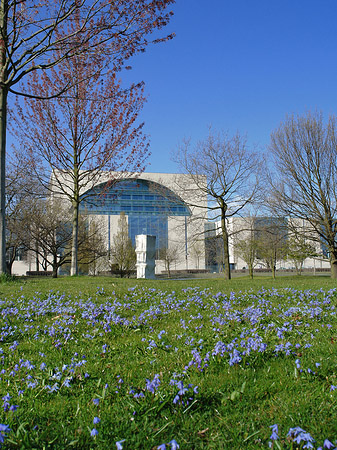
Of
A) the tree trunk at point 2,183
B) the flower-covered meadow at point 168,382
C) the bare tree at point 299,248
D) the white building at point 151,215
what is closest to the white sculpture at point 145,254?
the white building at point 151,215

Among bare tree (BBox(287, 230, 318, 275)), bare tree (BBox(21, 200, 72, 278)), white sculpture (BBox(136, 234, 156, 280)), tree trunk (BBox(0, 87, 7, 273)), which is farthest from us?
bare tree (BBox(21, 200, 72, 278))

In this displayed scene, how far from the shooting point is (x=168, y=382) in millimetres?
2818

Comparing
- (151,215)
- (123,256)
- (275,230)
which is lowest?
(123,256)

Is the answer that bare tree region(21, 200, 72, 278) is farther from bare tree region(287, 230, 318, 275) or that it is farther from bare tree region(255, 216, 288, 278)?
bare tree region(287, 230, 318, 275)

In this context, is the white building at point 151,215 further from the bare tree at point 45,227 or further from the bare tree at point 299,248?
the bare tree at point 299,248

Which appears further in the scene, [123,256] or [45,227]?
[123,256]

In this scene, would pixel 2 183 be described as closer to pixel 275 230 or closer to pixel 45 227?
→ pixel 275 230

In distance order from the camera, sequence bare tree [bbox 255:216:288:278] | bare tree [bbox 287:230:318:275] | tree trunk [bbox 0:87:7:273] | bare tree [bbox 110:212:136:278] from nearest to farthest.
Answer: tree trunk [bbox 0:87:7:273], bare tree [bbox 255:216:288:278], bare tree [bbox 287:230:318:275], bare tree [bbox 110:212:136:278]

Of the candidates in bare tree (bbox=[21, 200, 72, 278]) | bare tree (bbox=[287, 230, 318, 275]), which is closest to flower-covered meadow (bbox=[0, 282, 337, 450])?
bare tree (bbox=[287, 230, 318, 275])

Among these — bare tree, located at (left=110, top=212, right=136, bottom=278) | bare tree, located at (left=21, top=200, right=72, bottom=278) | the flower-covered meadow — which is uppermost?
bare tree, located at (left=21, top=200, right=72, bottom=278)

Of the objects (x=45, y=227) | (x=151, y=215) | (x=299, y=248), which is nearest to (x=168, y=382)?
(x=299, y=248)

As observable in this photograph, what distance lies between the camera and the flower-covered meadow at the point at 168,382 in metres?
2.06

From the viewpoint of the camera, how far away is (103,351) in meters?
3.69

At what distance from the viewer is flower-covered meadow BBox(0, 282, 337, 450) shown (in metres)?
2.06
